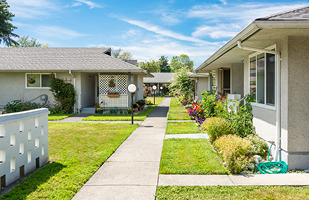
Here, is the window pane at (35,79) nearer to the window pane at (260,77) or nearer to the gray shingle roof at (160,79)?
the window pane at (260,77)

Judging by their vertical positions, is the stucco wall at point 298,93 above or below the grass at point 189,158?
above

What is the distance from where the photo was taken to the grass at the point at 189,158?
14.8ft

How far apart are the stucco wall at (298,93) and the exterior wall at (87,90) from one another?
1269cm

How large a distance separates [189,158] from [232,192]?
173cm

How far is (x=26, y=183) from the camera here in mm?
3938

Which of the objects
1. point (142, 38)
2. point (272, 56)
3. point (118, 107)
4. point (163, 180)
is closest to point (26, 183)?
point (163, 180)

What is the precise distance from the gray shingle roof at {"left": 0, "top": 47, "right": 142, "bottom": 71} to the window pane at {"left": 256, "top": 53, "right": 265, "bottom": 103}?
27.3ft

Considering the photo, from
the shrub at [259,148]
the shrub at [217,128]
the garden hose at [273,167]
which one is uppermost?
the shrub at [217,128]

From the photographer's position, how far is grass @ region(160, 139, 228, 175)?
4.52m

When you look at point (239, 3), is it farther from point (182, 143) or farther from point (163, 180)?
point (163, 180)

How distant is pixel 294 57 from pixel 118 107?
11.5m

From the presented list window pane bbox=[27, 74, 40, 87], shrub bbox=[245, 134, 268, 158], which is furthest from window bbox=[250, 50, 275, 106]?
window pane bbox=[27, 74, 40, 87]

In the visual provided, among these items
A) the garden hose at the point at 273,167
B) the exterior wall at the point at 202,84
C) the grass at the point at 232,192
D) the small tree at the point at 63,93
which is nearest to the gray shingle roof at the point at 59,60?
the small tree at the point at 63,93

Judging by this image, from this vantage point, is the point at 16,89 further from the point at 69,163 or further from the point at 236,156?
the point at 236,156
